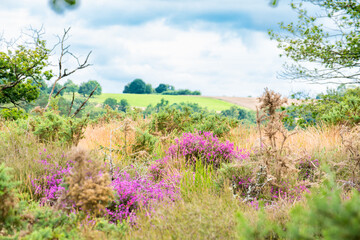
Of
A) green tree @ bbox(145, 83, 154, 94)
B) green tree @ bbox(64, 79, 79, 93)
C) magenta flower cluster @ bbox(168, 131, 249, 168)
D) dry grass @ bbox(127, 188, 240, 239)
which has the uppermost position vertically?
green tree @ bbox(145, 83, 154, 94)

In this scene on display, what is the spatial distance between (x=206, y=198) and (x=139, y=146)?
3615 mm

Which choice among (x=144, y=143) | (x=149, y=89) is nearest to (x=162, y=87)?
(x=149, y=89)

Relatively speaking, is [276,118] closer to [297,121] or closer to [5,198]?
[5,198]

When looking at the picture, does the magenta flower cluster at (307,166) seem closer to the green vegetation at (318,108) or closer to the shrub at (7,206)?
the green vegetation at (318,108)

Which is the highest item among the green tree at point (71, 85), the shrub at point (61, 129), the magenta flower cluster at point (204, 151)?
the green tree at point (71, 85)

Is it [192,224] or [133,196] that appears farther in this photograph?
[133,196]

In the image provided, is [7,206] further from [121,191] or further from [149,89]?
[149,89]

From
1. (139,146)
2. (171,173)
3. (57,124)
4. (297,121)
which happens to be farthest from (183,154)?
(297,121)

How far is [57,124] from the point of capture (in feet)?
21.1

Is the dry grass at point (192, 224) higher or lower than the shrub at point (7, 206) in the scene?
lower

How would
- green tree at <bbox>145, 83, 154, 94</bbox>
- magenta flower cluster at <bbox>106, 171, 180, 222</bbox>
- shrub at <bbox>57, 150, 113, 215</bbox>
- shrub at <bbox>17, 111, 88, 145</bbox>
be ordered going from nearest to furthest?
shrub at <bbox>57, 150, 113, 215</bbox>
magenta flower cluster at <bbox>106, 171, 180, 222</bbox>
shrub at <bbox>17, 111, 88, 145</bbox>
green tree at <bbox>145, 83, 154, 94</bbox>

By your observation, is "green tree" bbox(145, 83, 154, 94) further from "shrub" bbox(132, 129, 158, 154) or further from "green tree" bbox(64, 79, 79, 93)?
"shrub" bbox(132, 129, 158, 154)

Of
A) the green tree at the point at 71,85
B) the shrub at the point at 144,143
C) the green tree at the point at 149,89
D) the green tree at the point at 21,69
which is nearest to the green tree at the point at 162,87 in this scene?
the green tree at the point at 149,89

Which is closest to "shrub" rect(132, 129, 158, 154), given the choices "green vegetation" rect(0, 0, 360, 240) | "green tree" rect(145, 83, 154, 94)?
"green vegetation" rect(0, 0, 360, 240)
